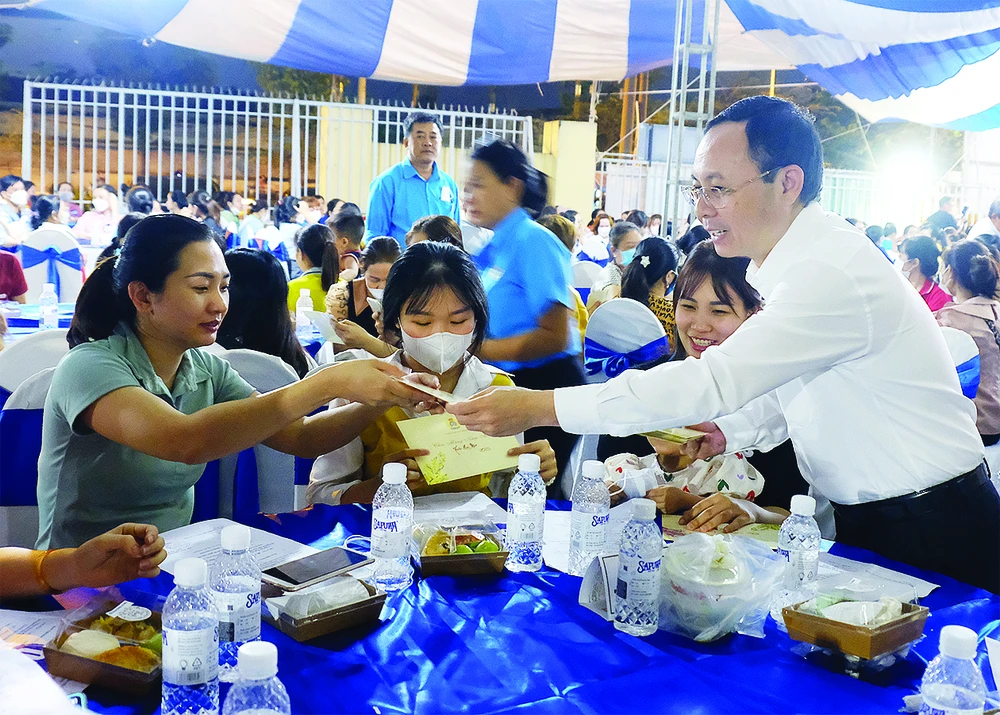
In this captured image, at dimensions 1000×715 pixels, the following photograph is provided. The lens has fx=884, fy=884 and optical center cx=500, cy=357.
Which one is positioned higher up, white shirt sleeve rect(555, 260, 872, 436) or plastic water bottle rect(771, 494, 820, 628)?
white shirt sleeve rect(555, 260, 872, 436)

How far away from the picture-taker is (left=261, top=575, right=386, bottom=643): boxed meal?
1406mm

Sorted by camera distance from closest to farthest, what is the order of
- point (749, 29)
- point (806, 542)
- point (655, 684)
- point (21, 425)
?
point (655, 684) → point (806, 542) → point (21, 425) → point (749, 29)

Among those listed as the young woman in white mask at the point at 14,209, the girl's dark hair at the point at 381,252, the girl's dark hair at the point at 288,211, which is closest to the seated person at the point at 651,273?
the girl's dark hair at the point at 381,252

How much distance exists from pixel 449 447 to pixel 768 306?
0.75m

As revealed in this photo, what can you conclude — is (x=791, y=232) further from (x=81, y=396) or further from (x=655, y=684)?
(x=81, y=396)

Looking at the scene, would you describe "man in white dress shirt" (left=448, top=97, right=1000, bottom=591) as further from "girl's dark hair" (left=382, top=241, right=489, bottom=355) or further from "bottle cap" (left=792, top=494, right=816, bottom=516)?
"girl's dark hair" (left=382, top=241, right=489, bottom=355)

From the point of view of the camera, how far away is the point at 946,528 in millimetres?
1912

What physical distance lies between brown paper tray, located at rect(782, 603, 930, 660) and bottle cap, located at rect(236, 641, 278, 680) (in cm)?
86

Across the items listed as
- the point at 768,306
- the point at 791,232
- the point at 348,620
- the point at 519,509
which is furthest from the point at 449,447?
the point at 791,232

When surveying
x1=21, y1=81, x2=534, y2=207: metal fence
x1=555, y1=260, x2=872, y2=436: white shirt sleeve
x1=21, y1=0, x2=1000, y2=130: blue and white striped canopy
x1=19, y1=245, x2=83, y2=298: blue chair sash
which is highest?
x1=21, y1=0, x2=1000, y2=130: blue and white striped canopy

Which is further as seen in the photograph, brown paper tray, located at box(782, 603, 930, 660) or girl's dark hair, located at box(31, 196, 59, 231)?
girl's dark hair, located at box(31, 196, 59, 231)

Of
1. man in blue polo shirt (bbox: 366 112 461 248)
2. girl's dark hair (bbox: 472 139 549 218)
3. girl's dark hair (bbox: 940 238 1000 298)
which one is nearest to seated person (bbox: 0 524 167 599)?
girl's dark hair (bbox: 472 139 549 218)

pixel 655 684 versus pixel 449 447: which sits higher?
pixel 449 447

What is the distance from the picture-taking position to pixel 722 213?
199cm
